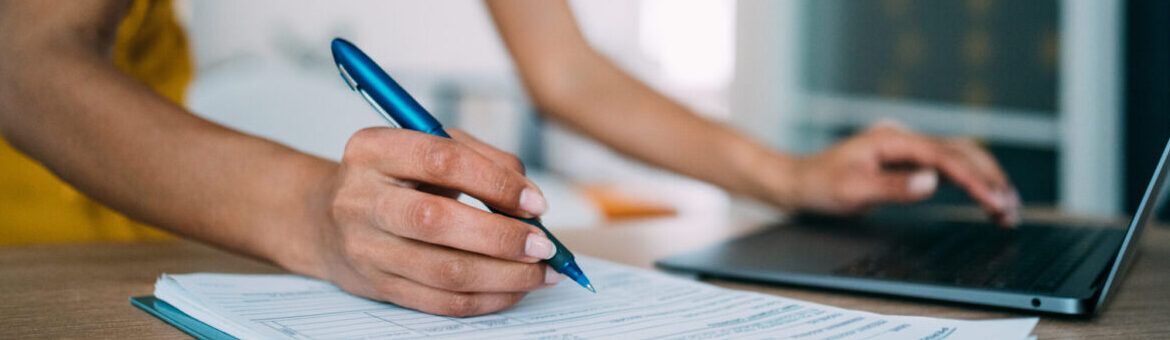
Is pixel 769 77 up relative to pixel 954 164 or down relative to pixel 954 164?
up

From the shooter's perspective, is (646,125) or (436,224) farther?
(646,125)

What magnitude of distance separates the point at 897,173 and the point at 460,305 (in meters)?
0.62

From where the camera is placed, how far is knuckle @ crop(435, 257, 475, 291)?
1.49ft

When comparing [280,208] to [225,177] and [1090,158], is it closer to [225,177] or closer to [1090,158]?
[225,177]

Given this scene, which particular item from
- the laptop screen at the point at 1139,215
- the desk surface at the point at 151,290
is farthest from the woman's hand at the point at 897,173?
the laptop screen at the point at 1139,215

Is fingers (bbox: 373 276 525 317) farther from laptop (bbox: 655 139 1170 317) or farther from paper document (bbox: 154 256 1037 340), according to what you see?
laptop (bbox: 655 139 1170 317)

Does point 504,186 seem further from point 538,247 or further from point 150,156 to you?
point 150,156

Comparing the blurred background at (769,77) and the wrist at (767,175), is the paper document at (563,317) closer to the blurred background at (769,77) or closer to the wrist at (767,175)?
the wrist at (767,175)

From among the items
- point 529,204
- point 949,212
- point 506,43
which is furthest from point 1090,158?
point 529,204

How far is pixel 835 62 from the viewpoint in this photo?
107 inches

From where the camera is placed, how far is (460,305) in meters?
0.47

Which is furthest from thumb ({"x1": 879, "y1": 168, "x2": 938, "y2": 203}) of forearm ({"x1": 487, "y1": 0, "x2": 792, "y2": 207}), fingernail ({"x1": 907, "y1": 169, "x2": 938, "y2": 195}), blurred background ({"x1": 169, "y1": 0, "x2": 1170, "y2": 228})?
blurred background ({"x1": 169, "y1": 0, "x2": 1170, "y2": 228})

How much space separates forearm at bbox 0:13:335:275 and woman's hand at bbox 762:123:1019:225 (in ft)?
1.95

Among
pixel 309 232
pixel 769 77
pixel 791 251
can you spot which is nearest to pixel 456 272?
pixel 309 232
